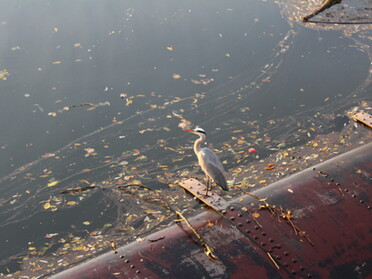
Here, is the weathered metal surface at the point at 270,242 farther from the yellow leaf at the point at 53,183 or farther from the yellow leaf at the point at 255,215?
the yellow leaf at the point at 53,183

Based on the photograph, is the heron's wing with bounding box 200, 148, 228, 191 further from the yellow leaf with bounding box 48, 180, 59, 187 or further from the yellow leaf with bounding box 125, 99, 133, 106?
the yellow leaf with bounding box 125, 99, 133, 106

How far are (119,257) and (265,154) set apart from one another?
721cm

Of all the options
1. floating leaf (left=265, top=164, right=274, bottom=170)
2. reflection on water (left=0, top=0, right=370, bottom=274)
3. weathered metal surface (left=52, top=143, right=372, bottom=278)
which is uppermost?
weathered metal surface (left=52, top=143, right=372, bottom=278)

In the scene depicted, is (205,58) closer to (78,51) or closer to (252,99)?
(252,99)

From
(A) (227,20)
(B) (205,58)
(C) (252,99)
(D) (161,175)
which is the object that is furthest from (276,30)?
(D) (161,175)

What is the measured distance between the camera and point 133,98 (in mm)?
14062

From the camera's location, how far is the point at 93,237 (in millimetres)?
9109

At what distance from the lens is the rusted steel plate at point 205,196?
18.1 feet

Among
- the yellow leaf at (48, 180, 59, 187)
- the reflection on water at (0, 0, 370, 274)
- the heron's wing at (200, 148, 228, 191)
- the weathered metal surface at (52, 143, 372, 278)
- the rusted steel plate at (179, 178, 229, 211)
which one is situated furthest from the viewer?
the yellow leaf at (48, 180, 59, 187)

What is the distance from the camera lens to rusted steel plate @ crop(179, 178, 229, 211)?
5.51m

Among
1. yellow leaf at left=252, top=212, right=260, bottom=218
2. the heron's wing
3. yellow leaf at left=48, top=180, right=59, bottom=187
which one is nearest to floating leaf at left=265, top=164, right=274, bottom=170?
the heron's wing

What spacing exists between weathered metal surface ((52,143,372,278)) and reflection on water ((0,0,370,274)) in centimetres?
410

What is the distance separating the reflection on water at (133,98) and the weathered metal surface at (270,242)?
410 centimetres

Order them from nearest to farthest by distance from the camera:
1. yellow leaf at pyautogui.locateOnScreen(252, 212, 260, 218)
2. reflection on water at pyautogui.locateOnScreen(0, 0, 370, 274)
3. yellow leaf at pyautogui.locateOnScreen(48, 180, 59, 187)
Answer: yellow leaf at pyautogui.locateOnScreen(252, 212, 260, 218) < reflection on water at pyautogui.locateOnScreen(0, 0, 370, 274) < yellow leaf at pyautogui.locateOnScreen(48, 180, 59, 187)
